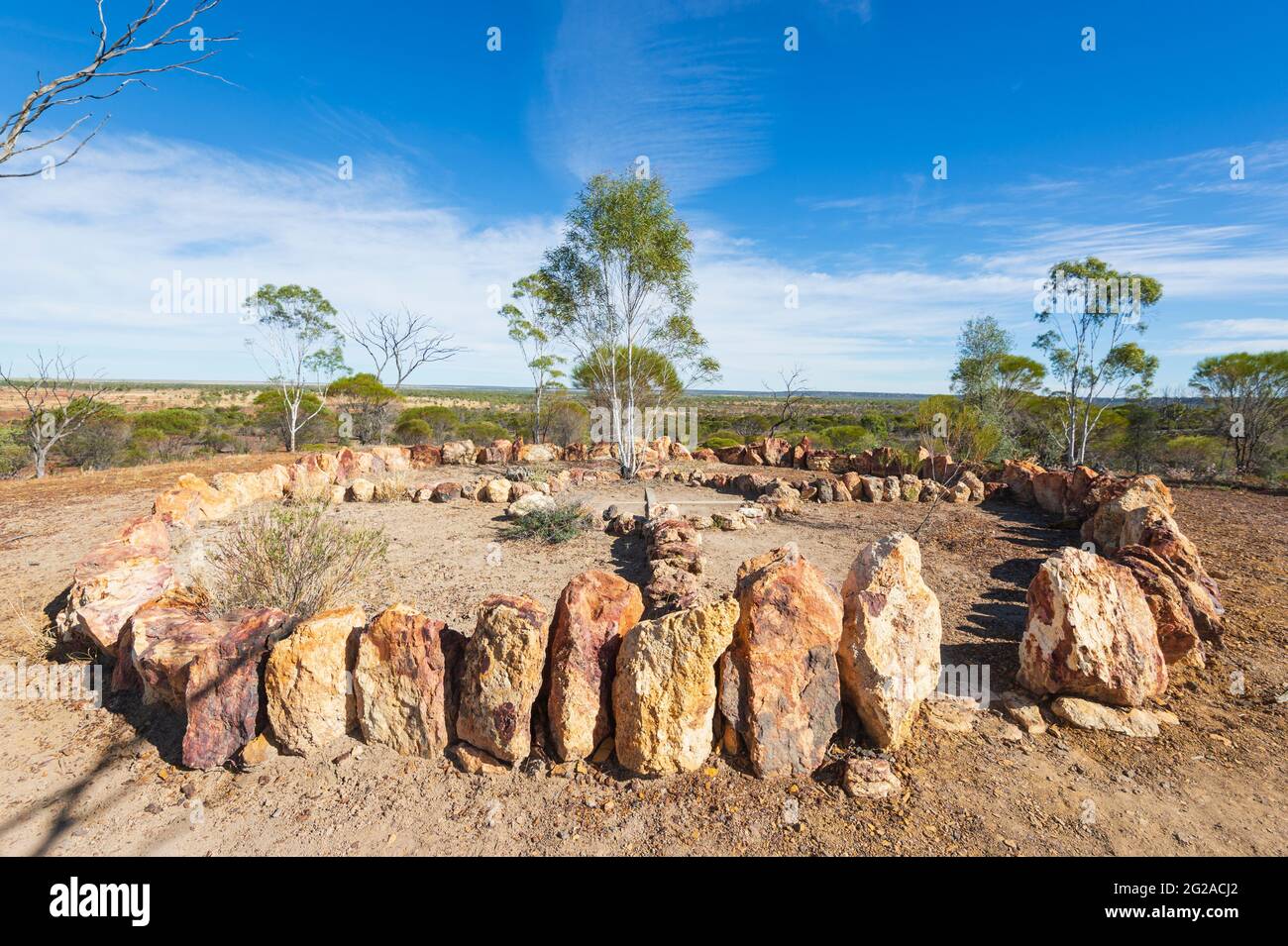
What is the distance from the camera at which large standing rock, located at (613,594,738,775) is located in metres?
2.93

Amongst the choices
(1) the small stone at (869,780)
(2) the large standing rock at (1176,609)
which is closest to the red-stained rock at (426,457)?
(1) the small stone at (869,780)

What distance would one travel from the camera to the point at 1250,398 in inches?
622

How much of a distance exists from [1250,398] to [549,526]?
818 inches

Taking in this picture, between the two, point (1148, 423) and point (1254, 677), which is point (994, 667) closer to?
point (1254, 677)

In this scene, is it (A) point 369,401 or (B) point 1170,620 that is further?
(A) point 369,401

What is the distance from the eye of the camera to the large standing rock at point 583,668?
3051 millimetres

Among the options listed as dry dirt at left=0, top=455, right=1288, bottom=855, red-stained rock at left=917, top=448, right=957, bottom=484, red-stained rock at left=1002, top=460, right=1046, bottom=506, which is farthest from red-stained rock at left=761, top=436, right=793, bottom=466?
dry dirt at left=0, top=455, right=1288, bottom=855

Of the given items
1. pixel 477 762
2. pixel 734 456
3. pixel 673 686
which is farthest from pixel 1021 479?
pixel 477 762

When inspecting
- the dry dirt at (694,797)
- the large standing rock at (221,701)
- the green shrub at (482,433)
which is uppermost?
the green shrub at (482,433)

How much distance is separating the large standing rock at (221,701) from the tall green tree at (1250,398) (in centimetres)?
2104

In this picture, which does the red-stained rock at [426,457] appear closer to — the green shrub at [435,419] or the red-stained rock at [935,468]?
the green shrub at [435,419]

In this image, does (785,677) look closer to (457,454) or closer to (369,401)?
(457,454)
